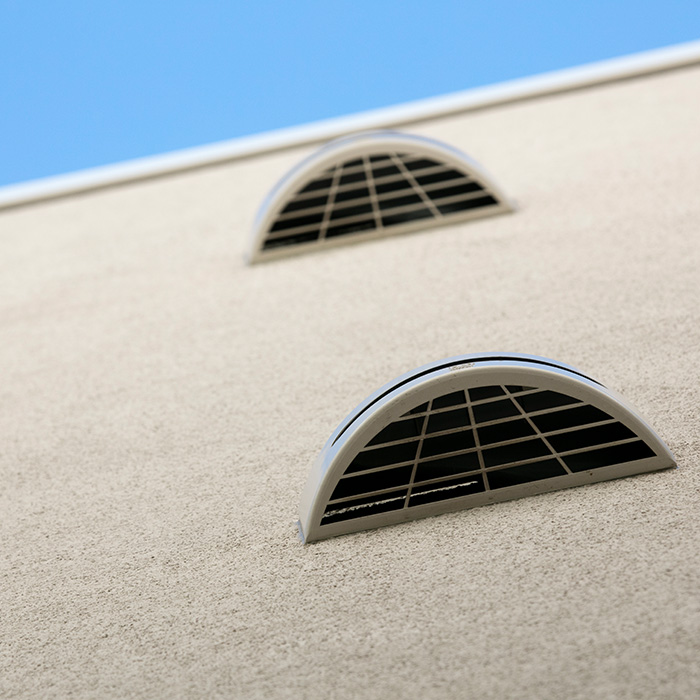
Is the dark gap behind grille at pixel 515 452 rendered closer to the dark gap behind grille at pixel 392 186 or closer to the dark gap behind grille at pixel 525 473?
the dark gap behind grille at pixel 525 473

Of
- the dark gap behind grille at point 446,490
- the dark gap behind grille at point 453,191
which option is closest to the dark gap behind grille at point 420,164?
the dark gap behind grille at point 453,191

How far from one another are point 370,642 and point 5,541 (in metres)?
1.13

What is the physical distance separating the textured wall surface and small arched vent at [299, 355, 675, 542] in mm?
51

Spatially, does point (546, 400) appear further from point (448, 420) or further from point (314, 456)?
point (314, 456)

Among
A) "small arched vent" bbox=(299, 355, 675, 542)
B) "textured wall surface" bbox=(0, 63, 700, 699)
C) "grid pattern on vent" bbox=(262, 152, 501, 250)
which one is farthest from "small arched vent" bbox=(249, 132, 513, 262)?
"small arched vent" bbox=(299, 355, 675, 542)

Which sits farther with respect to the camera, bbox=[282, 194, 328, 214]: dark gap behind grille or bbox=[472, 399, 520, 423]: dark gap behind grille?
bbox=[282, 194, 328, 214]: dark gap behind grille

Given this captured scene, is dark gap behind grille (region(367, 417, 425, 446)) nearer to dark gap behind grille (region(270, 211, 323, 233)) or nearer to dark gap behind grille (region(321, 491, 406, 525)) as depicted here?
dark gap behind grille (region(321, 491, 406, 525))

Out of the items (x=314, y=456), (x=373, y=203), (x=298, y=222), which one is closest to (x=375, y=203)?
(x=373, y=203)

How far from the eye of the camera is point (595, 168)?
4660mm

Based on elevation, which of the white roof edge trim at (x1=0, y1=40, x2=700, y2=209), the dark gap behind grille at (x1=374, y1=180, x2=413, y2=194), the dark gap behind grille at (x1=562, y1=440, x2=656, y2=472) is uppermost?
the white roof edge trim at (x1=0, y1=40, x2=700, y2=209)

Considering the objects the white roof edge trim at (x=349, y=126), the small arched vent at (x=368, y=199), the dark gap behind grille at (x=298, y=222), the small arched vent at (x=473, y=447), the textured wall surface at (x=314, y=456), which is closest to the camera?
the textured wall surface at (x=314, y=456)

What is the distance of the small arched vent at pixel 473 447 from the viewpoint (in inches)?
79.2

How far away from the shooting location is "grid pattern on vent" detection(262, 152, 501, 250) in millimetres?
4203

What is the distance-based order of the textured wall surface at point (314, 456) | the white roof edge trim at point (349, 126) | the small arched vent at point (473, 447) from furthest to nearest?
the white roof edge trim at point (349, 126), the small arched vent at point (473, 447), the textured wall surface at point (314, 456)
